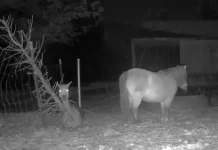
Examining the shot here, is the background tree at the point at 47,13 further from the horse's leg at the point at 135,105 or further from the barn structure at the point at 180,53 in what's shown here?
the horse's leg at the point at 135,105

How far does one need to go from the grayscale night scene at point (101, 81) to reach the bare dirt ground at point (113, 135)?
19mm

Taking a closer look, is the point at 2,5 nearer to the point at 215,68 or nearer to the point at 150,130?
the point at 150,130

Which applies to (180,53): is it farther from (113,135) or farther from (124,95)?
(113,135)

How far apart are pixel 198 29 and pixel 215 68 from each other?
10.6 ft

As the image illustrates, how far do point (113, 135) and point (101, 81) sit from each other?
16151 millimetres

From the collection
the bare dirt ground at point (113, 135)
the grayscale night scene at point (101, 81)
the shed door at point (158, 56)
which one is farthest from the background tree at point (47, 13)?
the bare dirt ground at point (113, 135)

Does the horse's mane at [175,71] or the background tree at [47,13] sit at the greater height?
the background tree at [47,13]

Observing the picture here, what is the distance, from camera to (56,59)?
76.9ft

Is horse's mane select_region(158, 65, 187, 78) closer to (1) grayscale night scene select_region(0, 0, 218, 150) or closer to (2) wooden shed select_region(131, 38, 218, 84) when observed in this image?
(1) grayscale night scene select_region(0, 0, 218, 150)

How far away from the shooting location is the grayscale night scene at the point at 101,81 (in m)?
6.50

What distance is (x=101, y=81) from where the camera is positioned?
22641mm

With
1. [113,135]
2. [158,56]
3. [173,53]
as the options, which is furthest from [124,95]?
[173,53]

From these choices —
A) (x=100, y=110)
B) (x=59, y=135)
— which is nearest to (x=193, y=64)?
(x=100, y=110)

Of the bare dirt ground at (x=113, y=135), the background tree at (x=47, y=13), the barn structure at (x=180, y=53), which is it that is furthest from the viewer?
the barn structure at (x=180, y=53)
